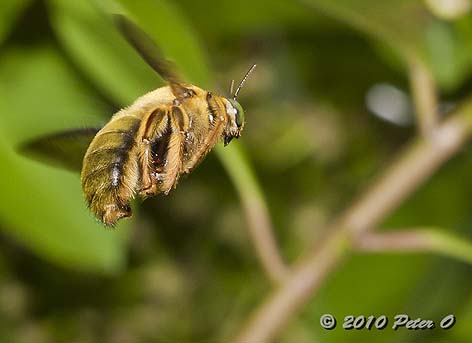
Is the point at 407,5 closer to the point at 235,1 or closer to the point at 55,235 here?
the point at 235,1

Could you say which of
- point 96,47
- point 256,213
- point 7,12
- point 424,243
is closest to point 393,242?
point 424,243

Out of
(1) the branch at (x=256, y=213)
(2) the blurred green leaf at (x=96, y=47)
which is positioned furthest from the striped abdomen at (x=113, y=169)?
(1) the branch at (x=256, y=213)

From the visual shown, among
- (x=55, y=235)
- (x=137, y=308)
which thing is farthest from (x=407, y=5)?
(x=137, y=308)

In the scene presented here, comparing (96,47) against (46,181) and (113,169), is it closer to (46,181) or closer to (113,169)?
(46,181)

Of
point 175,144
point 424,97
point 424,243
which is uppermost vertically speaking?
point 424,97

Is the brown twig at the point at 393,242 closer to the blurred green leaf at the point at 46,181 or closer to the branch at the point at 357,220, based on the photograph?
the branch at the point at 357,220

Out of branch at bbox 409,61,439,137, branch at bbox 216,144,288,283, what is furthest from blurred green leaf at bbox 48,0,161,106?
branch at bbox 409,61,439,137
